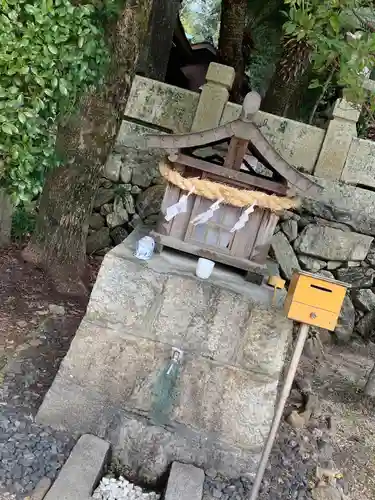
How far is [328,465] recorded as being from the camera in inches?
142

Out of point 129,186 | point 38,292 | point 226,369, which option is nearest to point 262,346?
point 226,369

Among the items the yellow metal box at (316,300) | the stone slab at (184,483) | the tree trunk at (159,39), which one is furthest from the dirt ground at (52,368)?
the tree trunk at (159,39)

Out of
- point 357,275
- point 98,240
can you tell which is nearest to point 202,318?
point 98,240

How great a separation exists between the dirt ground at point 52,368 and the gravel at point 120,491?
672 millimetres

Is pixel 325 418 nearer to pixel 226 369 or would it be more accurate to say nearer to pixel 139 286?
pixel 226 369

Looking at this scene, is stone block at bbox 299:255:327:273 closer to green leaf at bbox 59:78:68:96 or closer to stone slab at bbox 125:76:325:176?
stone slab at bbox 125:76:325:176

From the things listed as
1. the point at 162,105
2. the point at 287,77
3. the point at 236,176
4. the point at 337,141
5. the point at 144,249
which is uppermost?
the point at 287,77

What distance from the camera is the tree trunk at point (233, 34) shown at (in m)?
6.37

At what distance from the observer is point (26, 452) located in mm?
2955

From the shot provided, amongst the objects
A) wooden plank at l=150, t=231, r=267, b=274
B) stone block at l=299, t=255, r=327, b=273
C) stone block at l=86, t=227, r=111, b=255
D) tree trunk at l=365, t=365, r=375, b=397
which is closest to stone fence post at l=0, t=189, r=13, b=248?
stone block at l=86, t=227, r=111, b=255

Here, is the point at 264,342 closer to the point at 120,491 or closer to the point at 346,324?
the point at 120,491

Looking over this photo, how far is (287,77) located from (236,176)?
3607mm

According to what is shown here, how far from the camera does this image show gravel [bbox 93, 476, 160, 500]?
2.91 metres

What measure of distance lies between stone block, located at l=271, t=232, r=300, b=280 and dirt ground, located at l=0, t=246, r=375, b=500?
102 cm
